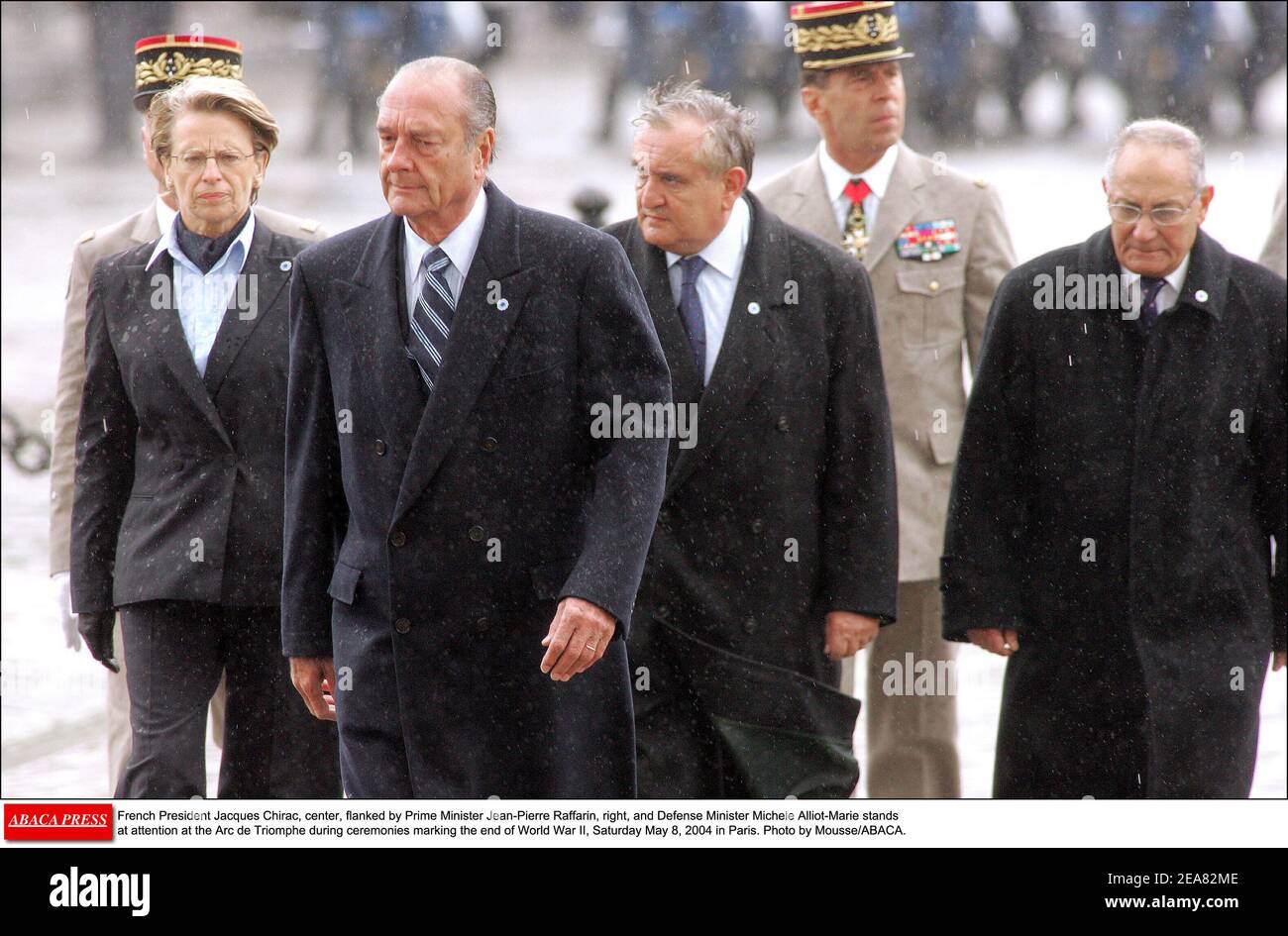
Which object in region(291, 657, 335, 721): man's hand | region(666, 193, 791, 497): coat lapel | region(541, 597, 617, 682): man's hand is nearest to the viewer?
region(541, 597, 617, 682): man's hand

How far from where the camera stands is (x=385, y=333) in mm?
4414

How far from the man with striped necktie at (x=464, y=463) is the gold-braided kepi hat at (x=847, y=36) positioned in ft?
6.08

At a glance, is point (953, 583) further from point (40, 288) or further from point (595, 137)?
point (595, 137)

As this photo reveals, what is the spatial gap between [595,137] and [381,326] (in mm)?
14108

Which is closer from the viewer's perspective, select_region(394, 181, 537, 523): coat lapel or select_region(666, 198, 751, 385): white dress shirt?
select_region(394, 181, 537, 523): coat lapel

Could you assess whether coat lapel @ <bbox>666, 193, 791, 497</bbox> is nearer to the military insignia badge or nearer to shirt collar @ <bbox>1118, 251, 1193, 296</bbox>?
shirt collar @ <bbox>1118, 251, 1193, 296</bbox>

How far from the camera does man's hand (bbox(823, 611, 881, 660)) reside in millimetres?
5234

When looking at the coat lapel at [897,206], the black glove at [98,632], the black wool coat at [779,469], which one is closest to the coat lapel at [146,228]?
the black glove at [98,632]

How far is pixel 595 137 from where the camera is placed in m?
18.3

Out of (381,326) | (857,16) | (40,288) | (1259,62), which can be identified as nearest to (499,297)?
(381,326)

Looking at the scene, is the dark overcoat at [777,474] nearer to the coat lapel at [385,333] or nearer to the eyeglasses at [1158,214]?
the eyeglasses at [1158,214]

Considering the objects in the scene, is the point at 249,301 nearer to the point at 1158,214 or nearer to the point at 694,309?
the point at 694,309

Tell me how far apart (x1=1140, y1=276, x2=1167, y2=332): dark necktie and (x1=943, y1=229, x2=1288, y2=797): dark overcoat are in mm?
31

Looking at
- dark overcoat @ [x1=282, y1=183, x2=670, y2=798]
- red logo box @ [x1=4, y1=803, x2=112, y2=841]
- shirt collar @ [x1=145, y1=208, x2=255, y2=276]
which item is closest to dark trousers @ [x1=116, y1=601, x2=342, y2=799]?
red logo box @ [x1=4, y1=803, x2=112, y2=841]
